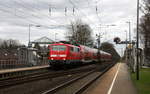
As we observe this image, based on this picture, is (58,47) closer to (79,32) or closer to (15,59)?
(15,59)

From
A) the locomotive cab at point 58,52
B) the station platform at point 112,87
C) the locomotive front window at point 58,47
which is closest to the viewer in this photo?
the station platform at point 112,87

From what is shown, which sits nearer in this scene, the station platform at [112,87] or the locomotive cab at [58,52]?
the station platform at [112,87]

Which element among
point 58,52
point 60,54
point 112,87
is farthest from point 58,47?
point 112,87

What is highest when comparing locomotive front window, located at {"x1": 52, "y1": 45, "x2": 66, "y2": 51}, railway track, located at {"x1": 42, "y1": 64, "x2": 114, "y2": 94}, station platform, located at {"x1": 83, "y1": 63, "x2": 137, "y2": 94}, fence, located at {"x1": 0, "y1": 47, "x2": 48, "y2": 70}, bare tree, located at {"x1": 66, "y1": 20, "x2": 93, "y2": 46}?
bare tree, located at {"x1": 66, "y1": 20, "x2": 93, "y2": 46}

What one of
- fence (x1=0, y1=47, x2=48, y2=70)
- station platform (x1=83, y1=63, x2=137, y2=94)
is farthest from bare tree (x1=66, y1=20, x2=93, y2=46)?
station platform (x1=83, y1=63, x2=137, y2=94)

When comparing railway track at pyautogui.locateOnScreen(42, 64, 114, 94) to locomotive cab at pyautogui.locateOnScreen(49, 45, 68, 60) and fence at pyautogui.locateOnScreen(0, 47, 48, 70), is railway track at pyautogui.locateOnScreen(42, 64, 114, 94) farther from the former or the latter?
fence at pyautogui.locateOnScreen(0, 47, 48, 70)

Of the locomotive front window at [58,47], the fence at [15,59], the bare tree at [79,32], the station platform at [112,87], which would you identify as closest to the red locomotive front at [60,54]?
the locomotive front window at [58,47]

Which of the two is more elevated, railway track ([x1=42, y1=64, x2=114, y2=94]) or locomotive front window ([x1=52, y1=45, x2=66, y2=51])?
locomotive front window ([x1=52, y1=45, x2=66, y2=51])

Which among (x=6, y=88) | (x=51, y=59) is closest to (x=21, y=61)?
(x=51, y=59)

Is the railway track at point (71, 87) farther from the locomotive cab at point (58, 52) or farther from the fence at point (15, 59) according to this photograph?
the fence at point (15, 59)

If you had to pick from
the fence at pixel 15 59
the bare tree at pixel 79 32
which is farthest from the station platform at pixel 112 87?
the bare tree at pixel 79 32

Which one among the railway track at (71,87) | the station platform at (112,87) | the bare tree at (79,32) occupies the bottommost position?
the station platform at (112,87)

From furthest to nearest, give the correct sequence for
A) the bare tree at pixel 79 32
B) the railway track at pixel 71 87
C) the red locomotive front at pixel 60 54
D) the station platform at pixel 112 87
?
the bare tree at pixel 79 32 < the red locomotive front at pixel 60 54 < the station platform at pixel 112 87 < the railway track at pixel 71 87

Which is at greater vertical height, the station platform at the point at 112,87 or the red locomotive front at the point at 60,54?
the red locomotive front at the point at 60,54
